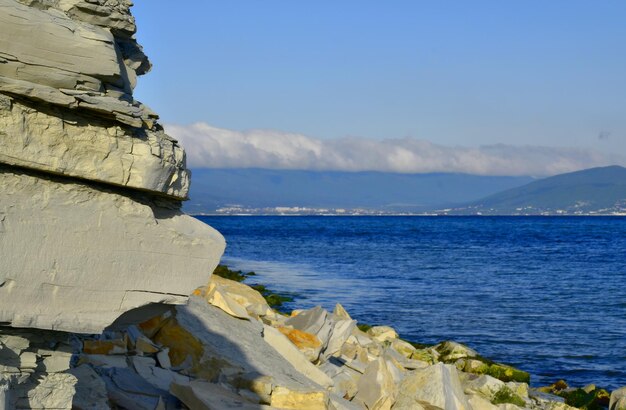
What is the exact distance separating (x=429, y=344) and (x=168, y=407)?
62.8ft

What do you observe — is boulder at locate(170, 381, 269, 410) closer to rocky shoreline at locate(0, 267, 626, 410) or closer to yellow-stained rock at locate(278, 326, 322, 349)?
rocky shoreline at locate(0, 267, 626, 410)

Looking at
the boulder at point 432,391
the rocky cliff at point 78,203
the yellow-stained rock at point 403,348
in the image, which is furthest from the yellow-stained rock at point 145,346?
the yellow-stained rock at point 403,348

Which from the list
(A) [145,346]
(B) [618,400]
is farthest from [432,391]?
(B) [618,400]

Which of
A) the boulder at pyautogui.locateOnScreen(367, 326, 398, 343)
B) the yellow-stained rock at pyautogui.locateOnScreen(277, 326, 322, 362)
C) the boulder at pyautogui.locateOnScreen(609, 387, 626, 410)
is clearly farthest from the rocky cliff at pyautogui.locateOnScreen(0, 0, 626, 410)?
the boulder at pyautogui.locateOnScreen(367, 326, 398, 343)

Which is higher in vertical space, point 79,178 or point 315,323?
point 79,178

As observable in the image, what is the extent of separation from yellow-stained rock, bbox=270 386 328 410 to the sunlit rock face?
3.71m

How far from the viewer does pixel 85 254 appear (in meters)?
7.82

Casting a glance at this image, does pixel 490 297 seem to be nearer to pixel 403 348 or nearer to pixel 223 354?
pixel 403 348

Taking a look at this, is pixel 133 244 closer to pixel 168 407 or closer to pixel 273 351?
pixel 168 407

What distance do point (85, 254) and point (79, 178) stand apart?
0.63 m

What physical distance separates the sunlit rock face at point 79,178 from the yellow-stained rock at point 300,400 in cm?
371

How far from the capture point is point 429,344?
95.9ft

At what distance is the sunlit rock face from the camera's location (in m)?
7.41

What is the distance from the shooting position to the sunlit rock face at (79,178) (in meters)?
7.41
